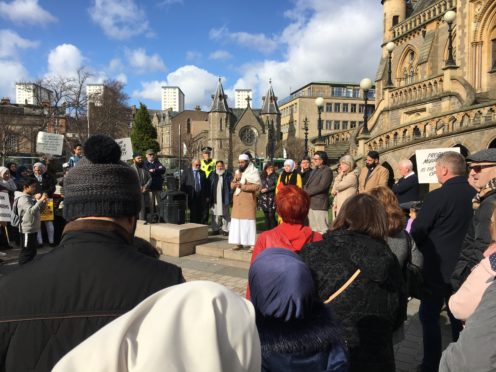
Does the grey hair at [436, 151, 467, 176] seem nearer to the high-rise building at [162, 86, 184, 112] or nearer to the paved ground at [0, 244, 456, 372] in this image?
the paved ground at [0, 244, 456, 372]

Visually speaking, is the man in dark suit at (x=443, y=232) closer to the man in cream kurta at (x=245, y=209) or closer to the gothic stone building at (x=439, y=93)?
the man in cream kurta at (x=245, y=209)

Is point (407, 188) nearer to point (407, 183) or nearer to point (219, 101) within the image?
point (407, 183)

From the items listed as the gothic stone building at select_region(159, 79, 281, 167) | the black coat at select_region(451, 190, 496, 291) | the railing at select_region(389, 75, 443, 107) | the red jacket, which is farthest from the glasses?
the gothic stone building at select_region(159, 79, 281, 167)

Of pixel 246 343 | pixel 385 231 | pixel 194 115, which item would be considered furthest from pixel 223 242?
pixel 194 115

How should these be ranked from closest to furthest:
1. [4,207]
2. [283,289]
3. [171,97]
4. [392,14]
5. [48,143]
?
[283,289]
[4,207]
[48,143]
[392,14]
[171,97]

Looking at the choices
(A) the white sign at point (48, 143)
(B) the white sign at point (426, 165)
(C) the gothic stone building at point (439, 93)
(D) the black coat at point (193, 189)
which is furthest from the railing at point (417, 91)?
(A) the white sign at point (48, 143)

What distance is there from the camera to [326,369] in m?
2.07

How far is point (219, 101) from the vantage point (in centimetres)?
9012

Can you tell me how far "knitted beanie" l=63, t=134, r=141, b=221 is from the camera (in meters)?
1.54

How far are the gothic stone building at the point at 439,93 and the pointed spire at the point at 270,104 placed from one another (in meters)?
60.1

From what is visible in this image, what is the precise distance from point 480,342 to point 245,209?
22.3ft

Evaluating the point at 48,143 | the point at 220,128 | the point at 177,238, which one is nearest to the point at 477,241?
the point at 177,238

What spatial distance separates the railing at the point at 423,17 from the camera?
2800cm

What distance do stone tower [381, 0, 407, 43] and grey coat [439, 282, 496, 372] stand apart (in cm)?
3783
